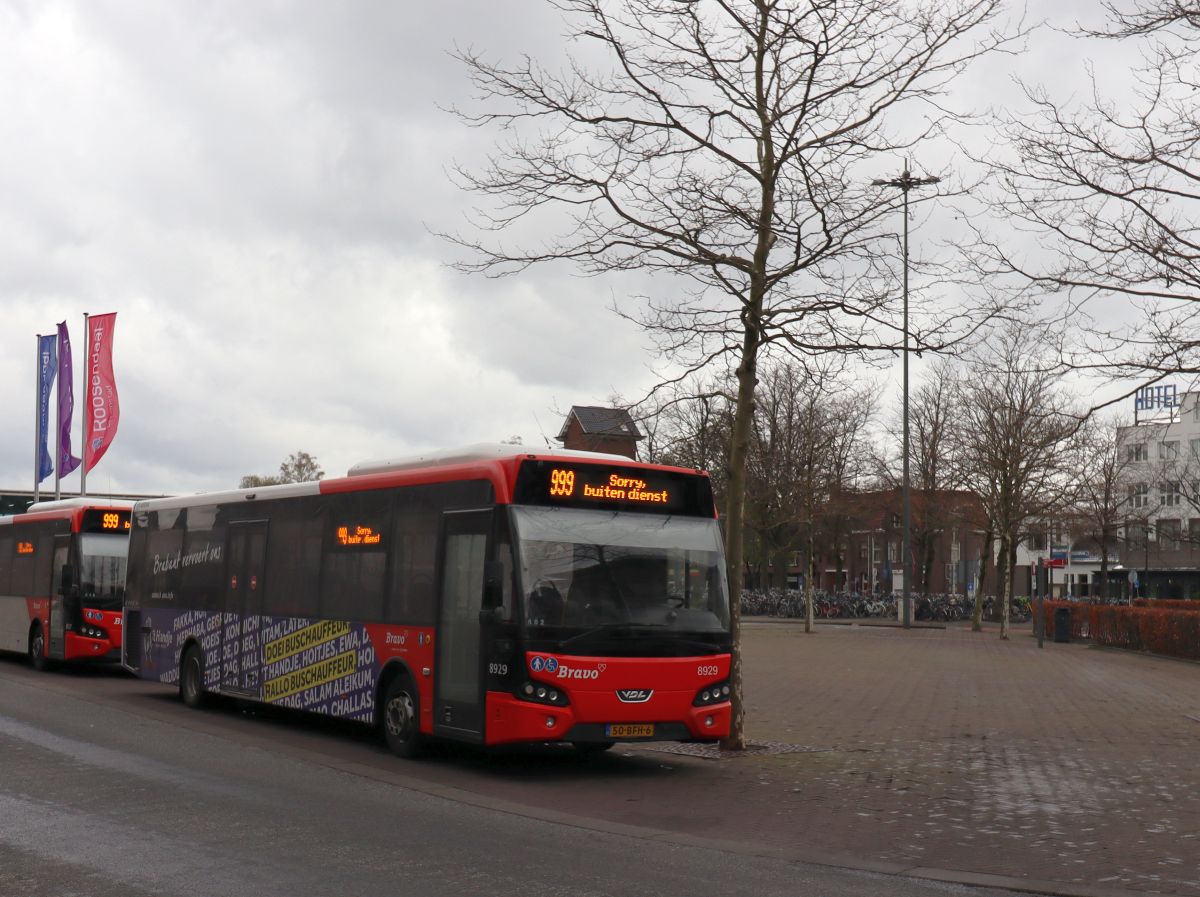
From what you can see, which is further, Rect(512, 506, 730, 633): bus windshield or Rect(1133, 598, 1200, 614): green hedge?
Rect(1133, 598, 1200, 614): green hedge

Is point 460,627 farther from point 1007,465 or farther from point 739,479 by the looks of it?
point 1007,465

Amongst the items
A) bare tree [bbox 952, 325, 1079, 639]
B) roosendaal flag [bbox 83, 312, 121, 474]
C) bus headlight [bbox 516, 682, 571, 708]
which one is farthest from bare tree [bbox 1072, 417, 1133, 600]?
bus headlight [bbox 516, 682, 571, 708]

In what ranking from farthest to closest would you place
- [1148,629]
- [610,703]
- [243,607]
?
[1148,629]
[243,607]
[610,703]

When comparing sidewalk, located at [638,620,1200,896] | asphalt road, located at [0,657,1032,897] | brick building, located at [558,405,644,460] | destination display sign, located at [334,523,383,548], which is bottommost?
asphalt road, located at [0,657,1032,897]

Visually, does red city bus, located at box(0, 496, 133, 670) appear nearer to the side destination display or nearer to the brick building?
the brick building

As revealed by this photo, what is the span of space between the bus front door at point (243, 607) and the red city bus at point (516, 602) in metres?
1.30

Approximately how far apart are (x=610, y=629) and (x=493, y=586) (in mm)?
1127

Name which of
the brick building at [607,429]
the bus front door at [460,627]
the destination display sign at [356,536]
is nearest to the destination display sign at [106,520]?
the destination display sign at [356,536]

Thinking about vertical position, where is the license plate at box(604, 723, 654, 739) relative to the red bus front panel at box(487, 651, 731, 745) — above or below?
below

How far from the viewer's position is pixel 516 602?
12.1 metres

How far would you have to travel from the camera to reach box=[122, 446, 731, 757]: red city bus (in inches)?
476

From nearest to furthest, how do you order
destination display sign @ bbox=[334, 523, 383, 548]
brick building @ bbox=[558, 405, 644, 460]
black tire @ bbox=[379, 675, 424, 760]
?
black tire @ bbox=[379, 675, 424, 760] → destination display sign @ bbox=[334, 523, 383, 548] → brick building @ bbox=[558, 405, 644, 460]

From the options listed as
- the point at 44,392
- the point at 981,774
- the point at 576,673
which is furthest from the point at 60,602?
the point at 44,392

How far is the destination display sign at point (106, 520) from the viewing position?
78.5 feet
